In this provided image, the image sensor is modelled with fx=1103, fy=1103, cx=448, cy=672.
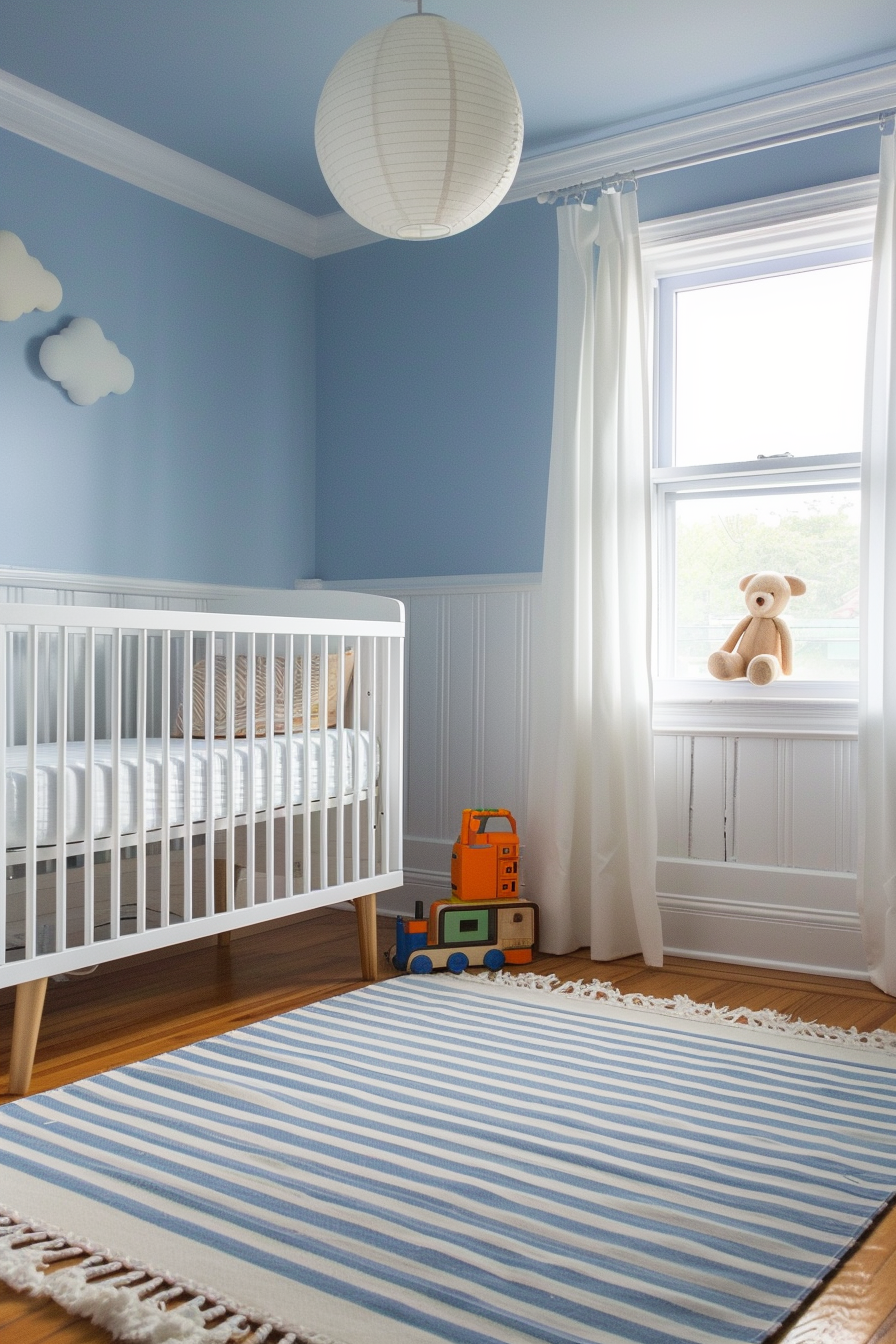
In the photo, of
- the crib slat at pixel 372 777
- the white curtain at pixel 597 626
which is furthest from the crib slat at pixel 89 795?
the white curtain at pixel 597 626

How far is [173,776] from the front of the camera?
2.07 m

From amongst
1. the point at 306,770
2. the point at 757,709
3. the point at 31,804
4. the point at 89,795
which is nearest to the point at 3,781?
the point at 31,804

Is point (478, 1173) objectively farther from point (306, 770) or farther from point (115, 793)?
point (306, 770)

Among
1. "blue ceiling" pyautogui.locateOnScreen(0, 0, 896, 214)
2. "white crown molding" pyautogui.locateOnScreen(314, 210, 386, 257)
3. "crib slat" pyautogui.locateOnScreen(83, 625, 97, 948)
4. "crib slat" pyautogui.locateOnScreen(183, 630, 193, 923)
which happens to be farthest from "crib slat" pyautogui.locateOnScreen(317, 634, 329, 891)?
"white crown molding" pyautogui.locateOnScreen(314, 210, 386, 257)

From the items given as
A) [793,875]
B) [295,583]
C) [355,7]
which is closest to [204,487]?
[295,583]

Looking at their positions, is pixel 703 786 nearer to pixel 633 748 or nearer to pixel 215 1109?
pixel 633 748

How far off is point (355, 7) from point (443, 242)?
0.97 meters

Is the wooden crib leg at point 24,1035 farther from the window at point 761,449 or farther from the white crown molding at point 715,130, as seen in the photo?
the white crown molding at point 715,130

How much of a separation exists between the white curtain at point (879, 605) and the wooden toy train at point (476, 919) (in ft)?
2.55

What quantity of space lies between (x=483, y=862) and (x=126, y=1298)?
1570mm

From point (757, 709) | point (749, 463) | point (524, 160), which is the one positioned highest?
point (524, 160)

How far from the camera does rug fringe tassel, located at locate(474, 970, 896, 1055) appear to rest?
2066 millimetres

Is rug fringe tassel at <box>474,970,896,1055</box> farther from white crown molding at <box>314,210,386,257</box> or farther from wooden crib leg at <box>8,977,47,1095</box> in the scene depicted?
white crown molding at <box>314,210,386,257</box>

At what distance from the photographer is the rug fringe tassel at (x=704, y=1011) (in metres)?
2.07
